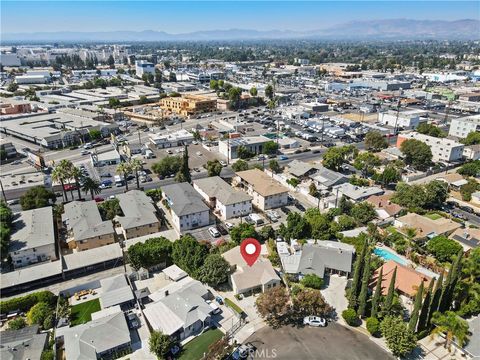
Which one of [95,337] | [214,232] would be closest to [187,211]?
[214,232]

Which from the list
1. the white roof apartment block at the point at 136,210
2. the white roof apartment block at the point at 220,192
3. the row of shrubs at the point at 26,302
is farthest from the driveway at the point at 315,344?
the white roof apartment block at the point at 136,210

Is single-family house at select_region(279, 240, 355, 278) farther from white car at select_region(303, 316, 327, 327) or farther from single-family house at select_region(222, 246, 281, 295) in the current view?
white car at select_region(303, 316, 327, 327)

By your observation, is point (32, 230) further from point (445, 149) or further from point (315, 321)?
point (445, 149)

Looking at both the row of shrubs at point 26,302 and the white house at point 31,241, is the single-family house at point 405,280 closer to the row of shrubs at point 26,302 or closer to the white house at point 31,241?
the row of shrubs at point 26,302

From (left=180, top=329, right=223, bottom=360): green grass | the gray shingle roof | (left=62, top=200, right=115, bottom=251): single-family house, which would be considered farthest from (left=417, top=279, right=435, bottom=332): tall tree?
(left=62, top=200, right=115, bottom=251): single-family house

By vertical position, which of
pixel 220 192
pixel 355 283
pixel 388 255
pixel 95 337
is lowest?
pixel 388 255
